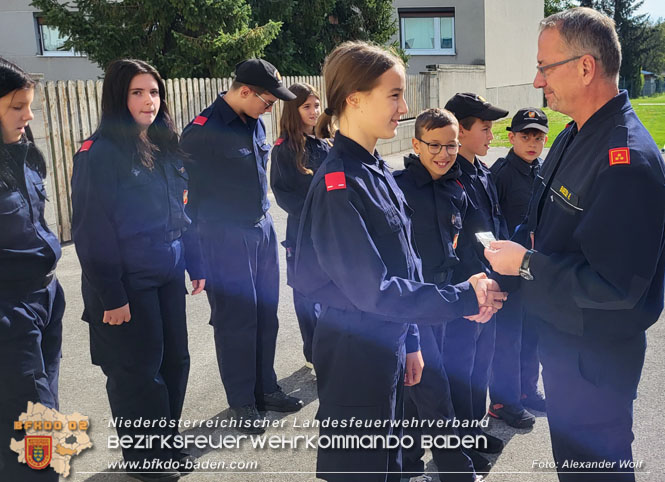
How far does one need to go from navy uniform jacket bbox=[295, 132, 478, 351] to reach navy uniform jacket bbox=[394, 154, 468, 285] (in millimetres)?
869

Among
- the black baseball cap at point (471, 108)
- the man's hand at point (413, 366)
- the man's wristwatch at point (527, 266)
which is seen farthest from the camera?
Result: the black baseball cap at point (471, 108)

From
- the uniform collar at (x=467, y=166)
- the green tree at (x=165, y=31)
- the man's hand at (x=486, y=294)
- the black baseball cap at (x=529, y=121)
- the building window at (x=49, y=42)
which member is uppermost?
the building window at (x=49, y=42)

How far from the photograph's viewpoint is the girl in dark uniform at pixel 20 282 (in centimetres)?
285

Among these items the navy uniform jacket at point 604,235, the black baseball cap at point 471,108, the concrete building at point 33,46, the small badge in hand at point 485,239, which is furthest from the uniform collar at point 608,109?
the concrete building at point 33,46

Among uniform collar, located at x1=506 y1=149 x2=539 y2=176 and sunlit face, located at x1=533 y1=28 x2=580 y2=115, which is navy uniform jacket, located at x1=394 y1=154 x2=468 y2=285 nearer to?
uniform collar, located at x1=506 y1=149 x2=539 y2=176

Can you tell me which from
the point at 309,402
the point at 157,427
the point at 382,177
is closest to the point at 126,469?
the point at 157,427

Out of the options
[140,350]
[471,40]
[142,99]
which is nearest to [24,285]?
[140,350]

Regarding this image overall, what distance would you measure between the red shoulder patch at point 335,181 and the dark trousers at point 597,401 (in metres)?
1.01

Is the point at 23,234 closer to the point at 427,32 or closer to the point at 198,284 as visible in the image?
the point at 198,284

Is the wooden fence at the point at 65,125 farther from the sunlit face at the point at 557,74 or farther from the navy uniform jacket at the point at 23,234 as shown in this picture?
the sunlit face at the point at 557,74

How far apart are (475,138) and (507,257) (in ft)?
5.42

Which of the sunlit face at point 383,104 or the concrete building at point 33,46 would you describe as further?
the concrete building at point 33,46

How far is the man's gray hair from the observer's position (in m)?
2.38

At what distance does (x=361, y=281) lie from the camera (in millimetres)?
2299
